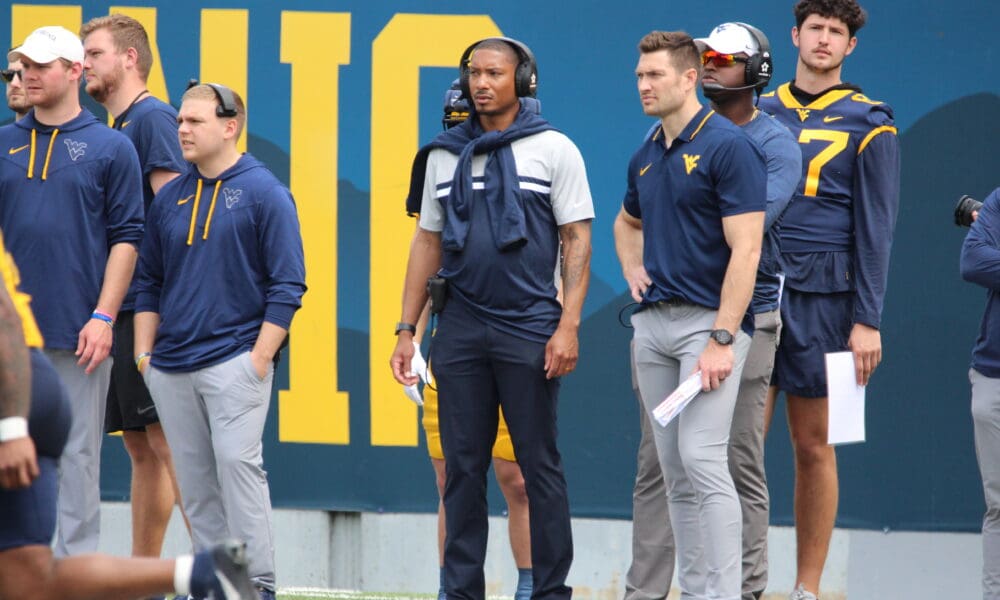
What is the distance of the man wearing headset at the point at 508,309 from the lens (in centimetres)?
466

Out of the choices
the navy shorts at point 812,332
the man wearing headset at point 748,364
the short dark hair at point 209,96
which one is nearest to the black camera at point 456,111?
the short dark hair at point 209,96

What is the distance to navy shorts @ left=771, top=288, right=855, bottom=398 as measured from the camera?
16.8 feet

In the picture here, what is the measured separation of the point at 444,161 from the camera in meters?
4.82

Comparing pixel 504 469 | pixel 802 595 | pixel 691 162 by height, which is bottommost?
pixel 802 595

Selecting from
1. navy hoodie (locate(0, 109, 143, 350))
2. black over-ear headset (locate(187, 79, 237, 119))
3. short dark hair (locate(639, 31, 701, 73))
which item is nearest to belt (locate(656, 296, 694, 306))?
short dark hair (locate(639, 31, 701, 73))

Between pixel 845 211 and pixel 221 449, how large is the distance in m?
2.22

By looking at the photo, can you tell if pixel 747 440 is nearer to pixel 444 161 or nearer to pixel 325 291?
pixel 444 161

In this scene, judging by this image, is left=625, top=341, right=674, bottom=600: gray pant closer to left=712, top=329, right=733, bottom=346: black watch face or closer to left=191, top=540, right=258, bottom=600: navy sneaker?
left=712, top=329, right=733, bottom=346: black watch face

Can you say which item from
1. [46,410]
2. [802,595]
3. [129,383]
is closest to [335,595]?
[129,383]

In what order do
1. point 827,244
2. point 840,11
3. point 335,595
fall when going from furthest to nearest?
point 335,595 < point 840,11 < point 827,244

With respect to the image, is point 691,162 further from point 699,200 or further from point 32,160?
point 32,160

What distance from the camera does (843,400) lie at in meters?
4.99

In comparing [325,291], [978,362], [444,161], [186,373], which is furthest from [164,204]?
[978,362]

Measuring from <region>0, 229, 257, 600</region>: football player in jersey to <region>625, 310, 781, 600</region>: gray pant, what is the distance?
176cm
